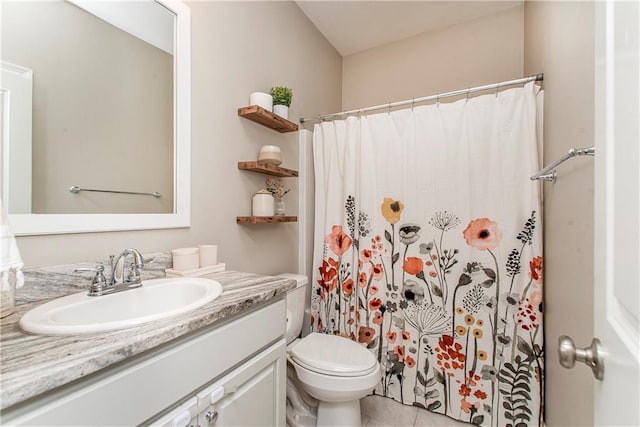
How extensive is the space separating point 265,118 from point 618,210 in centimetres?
153

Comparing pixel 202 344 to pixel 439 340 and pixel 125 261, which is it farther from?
pixel 439 340

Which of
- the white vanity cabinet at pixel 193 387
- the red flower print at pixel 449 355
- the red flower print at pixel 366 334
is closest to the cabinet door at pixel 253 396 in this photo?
the white vanity cabinet at pixel 193 387

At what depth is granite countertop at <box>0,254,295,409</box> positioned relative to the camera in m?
0.49

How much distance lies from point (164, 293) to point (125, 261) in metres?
0.18

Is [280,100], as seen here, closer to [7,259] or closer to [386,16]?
[386,16]

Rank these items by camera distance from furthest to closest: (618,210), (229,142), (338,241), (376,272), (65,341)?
(338,241)
(376,272)
(229,142)
(65,341)
(618,210)

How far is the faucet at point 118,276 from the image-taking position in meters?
0.93

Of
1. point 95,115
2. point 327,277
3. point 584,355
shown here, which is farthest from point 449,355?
point 95,115

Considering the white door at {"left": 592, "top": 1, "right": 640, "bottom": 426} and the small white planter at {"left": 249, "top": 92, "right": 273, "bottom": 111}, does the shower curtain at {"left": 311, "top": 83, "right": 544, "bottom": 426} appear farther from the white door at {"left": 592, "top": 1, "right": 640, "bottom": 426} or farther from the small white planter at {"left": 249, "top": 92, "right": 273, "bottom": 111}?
the white door at {"left": 592, "top": 1, "right": 640, "bottom": 426}

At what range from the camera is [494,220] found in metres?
1.54

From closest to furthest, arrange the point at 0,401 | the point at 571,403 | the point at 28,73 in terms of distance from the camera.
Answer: the point at 0,401 < the point at 28,73 < the point at 571,403

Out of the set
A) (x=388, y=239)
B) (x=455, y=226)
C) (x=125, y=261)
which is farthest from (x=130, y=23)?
(x=455, y=226)

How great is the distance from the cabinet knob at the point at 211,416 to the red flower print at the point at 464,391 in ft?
4.58

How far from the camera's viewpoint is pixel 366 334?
6.14 ft
